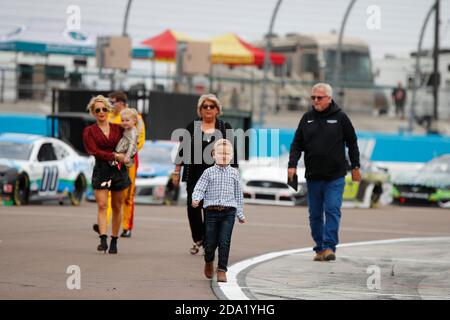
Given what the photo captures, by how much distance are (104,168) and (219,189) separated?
257 cm

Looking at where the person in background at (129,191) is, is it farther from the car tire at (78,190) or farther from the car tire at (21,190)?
the car tire at (78,190)

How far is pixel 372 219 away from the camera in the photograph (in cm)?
2094

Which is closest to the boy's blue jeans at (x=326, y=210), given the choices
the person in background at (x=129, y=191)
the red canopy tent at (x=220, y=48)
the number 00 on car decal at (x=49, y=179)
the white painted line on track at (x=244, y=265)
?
the white painted line on track at (x=244, y=265)

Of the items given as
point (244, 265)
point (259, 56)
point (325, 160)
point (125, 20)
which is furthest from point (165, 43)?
point (244, 265)

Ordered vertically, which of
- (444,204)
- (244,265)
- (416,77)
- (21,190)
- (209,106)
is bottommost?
(444,204)

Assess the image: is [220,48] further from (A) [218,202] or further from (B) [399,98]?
(A) [218,202]

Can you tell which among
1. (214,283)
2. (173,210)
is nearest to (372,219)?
(173,210)

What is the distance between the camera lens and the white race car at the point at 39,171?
21.0 m

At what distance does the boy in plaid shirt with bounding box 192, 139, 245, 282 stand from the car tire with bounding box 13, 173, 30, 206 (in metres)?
10.4

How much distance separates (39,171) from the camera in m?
21.6

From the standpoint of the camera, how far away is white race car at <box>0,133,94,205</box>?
21.0 m

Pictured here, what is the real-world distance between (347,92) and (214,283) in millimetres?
27176

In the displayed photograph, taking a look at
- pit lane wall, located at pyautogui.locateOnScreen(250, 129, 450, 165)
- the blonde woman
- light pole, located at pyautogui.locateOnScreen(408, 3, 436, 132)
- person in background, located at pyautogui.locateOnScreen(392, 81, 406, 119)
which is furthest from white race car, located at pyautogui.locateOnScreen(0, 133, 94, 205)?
person in background, located at pyautogui.locateOnScreen(392, 81, 406, 119)
